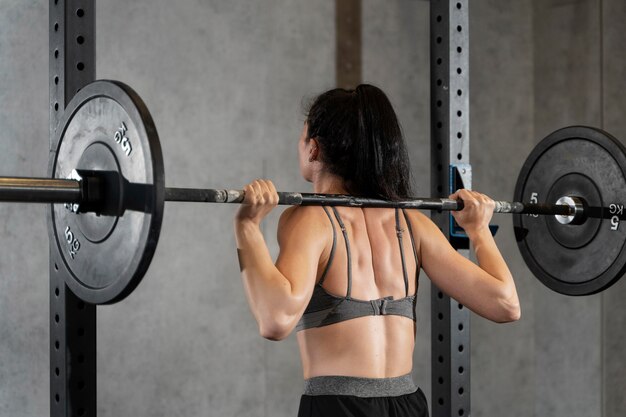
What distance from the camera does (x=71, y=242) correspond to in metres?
1.96

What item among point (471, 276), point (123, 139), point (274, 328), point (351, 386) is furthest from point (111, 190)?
point (471, 276)

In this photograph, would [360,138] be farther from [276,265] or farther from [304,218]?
[276,265]

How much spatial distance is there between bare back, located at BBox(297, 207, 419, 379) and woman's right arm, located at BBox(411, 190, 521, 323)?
8cm

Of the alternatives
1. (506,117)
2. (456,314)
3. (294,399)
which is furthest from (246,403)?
(506,117)

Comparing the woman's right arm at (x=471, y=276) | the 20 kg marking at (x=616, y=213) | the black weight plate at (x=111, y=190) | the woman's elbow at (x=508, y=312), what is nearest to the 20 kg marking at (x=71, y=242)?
the black weight plate at (x=111, y=190)

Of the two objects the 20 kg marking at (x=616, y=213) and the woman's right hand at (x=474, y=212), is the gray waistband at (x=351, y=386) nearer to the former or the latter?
the woman's right hand at (x=474, y=212)

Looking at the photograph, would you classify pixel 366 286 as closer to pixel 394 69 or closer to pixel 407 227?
pixel 407 227

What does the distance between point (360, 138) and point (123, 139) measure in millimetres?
699

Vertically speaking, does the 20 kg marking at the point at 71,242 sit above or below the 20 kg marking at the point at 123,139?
below

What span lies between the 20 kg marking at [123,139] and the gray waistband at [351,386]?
0.81 metres

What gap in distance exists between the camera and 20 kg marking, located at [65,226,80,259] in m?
1.95

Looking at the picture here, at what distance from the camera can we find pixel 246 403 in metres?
3.83

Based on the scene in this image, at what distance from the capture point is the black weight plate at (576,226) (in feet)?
9.29

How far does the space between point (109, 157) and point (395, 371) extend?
3.14ft
